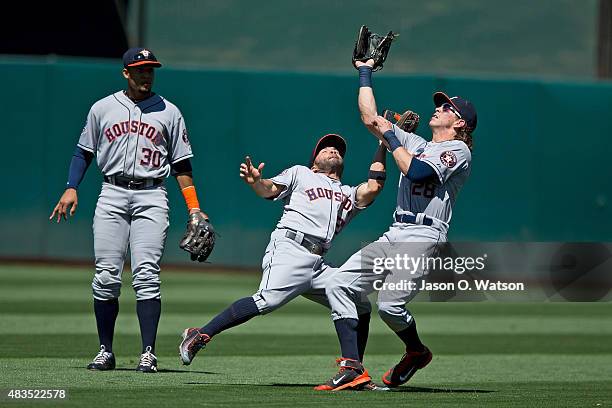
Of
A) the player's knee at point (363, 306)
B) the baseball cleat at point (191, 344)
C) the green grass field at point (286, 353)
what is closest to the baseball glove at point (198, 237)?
the baseball cleat at point (191, 344)

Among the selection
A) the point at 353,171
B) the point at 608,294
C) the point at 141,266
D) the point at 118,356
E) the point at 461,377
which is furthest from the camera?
the point at 353,171

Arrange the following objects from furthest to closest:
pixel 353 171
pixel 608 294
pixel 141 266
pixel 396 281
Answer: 1. pixel 353 171
2. pixel 608 294
3. pixel 141 266
4. pixel 396 281

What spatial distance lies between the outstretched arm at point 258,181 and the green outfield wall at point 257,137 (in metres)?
9.11

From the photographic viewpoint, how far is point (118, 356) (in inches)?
320

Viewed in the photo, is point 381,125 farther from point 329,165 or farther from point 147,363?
point 147,363

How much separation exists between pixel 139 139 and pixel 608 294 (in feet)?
30.4

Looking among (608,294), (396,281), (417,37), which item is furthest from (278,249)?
(417,37)

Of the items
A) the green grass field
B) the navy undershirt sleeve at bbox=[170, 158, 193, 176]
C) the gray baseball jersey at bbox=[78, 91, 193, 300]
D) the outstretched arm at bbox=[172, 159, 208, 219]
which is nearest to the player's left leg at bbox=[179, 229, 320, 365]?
the green grass field

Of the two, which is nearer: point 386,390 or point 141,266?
point 386,390

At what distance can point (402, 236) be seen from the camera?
21.5 feet

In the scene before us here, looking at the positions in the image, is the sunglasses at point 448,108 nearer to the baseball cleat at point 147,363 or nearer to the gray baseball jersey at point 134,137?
the gray baseball jersey at point 134,137

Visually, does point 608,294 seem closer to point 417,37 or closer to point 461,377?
point 417,37

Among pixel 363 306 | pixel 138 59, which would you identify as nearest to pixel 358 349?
pixel 363 306

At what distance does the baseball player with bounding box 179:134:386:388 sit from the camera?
6.57 metres
